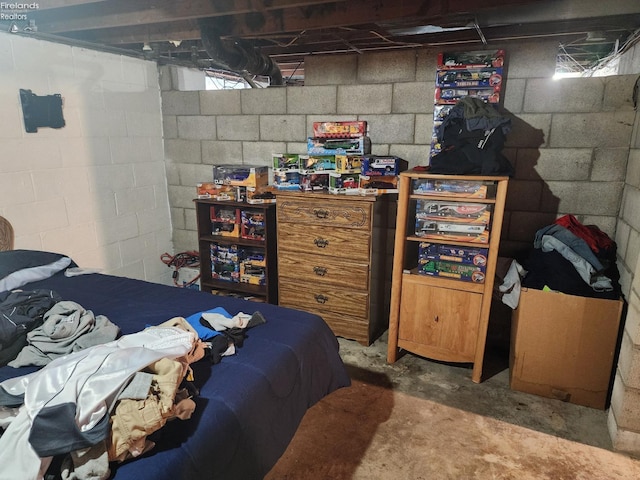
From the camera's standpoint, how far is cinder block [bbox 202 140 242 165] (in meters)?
3.55

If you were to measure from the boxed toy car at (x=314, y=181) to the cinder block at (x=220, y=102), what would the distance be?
0.91m

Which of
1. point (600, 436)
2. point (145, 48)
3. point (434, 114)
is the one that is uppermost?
point (145, 48)

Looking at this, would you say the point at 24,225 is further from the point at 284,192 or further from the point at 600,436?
the point at 600,436

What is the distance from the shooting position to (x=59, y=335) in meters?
1.58

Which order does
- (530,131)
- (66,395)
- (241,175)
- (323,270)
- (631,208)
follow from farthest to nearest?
(241,175) → (323,270) → (530,131) → (631,208) → (66,395)

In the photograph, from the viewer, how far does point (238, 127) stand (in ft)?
11.5

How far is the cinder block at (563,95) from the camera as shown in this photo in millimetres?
2512

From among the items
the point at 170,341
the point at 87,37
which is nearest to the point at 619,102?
the point at 170,341

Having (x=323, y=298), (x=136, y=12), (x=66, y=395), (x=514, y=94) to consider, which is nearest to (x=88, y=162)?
(x=136, y=12)

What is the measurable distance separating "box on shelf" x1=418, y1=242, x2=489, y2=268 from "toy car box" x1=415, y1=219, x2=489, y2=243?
0.07 meters

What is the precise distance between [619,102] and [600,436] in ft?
6.09

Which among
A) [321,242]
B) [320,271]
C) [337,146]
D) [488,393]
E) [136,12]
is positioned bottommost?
[488,393]

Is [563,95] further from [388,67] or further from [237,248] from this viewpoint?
[237,248]

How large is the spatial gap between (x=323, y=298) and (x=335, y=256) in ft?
1.09
